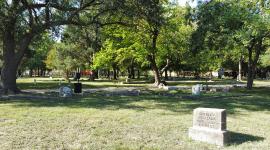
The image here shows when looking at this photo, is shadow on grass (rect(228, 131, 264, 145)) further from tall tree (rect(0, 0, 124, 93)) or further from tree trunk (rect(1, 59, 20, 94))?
tree trunk (rect(1, 59, 20, 94))

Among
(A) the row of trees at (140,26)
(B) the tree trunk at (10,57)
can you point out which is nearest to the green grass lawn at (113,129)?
(B) the tree trunk at (10,57)

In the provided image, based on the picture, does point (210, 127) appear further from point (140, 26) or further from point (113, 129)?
point (140, 26)

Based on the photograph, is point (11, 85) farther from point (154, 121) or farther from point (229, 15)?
point (229, 15)

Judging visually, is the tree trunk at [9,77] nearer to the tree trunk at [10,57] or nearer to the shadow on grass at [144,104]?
the tree trunk at [10,57]

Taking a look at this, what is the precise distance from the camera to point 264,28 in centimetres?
2534

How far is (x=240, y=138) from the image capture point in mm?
9578

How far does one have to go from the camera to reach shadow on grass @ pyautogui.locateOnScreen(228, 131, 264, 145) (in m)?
9.12

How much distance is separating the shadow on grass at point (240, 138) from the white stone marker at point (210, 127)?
1.03 ft

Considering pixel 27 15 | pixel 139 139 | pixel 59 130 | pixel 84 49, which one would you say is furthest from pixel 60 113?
pixel 84 49

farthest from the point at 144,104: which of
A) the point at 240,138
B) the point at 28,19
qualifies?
the point at 28,19

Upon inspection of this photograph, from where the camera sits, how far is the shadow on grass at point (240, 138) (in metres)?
9.12

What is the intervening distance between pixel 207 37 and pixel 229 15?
2.67 meters

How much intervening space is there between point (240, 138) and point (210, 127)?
3.03 ft

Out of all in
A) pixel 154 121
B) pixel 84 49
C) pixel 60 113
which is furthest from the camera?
pixel 84 49
